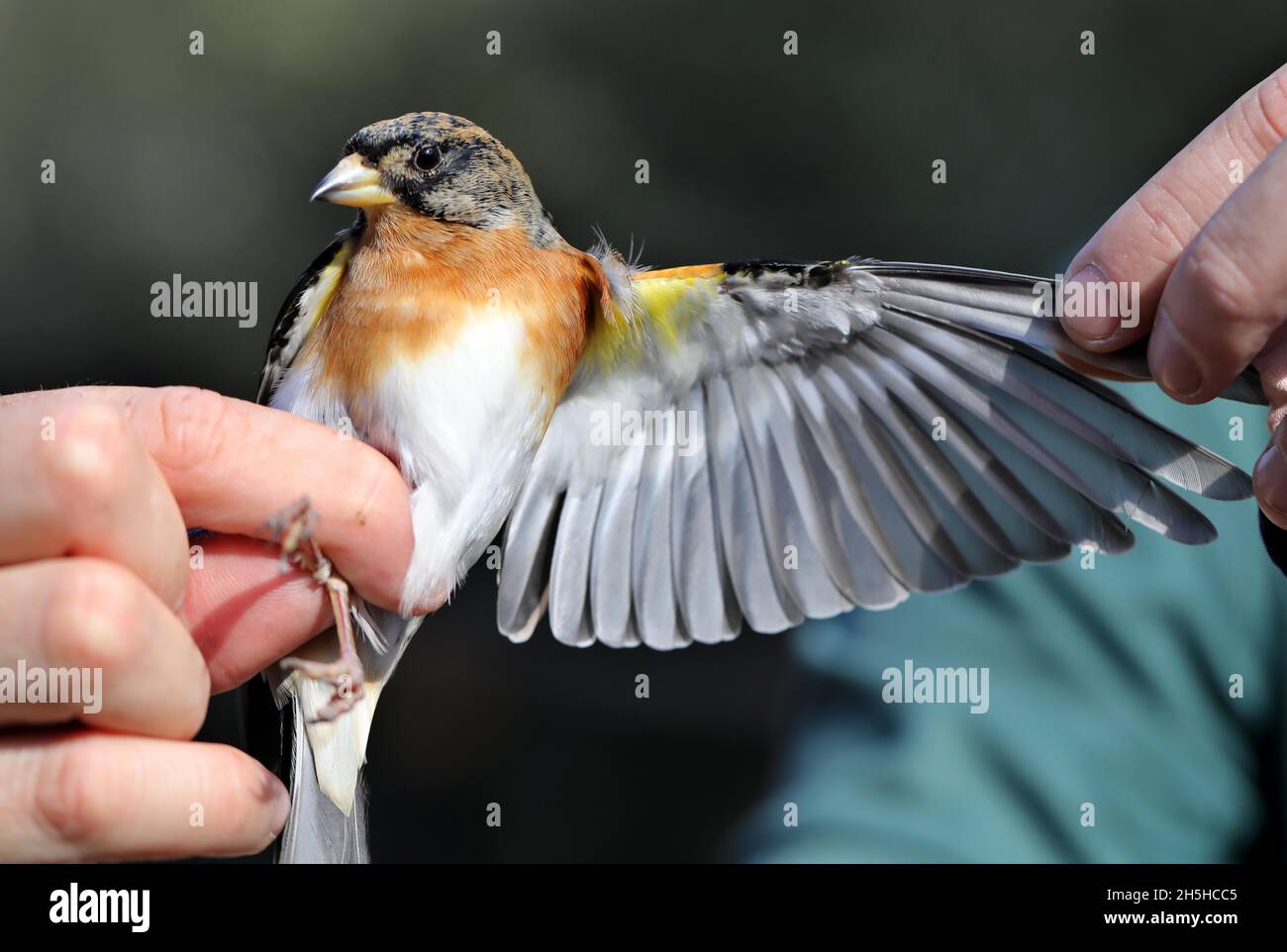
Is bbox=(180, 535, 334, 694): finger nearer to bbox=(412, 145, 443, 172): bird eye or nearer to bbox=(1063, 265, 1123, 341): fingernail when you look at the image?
bbox=(412, 145, 443, 172): bird eye

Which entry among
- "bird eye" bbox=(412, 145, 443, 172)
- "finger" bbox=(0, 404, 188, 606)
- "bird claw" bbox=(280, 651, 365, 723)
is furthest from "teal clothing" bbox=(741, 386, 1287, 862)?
"finger" bbox=(0, 404, 188, 606)

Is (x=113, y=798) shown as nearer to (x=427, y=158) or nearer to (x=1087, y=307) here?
(x=427, y=158)

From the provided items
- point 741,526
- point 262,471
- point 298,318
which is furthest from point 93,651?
point 741,526

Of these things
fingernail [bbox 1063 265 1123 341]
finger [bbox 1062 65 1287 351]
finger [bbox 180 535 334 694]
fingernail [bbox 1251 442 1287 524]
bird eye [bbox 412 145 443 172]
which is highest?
bird eye [bbox 412 145 443 172]

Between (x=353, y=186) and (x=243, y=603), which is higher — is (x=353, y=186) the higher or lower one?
the higher one

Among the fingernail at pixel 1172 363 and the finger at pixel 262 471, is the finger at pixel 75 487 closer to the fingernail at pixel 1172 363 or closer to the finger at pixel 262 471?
the finger at pixel 262 471
